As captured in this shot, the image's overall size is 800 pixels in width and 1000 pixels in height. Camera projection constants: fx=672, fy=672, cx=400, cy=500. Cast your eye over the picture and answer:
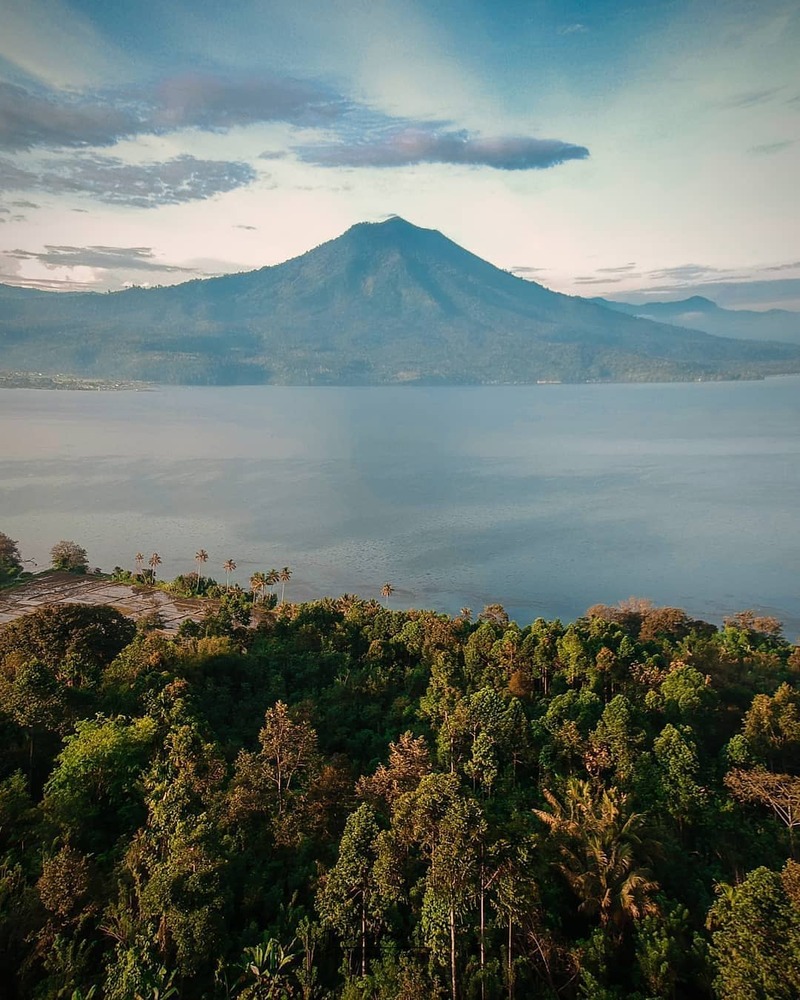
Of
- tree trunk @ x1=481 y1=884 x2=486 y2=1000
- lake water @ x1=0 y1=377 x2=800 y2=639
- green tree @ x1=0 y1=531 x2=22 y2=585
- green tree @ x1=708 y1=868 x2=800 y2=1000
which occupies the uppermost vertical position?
green tree @ x1=708 y1=868 x2=800 y2=1000

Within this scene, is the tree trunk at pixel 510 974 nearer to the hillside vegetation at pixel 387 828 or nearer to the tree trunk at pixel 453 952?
the hillside vegetation at pixel 387 828

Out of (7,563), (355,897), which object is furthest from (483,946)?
(7,563)

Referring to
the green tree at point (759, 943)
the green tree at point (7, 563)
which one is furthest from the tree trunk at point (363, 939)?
the green tree at point (7, 563)

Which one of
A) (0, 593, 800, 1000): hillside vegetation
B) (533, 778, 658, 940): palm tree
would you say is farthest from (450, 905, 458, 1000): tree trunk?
(533, 778, 658, 940): palm tree

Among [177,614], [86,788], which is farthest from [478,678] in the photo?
[177,614]

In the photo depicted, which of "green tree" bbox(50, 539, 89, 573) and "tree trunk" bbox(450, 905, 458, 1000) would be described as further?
"green tree" bbox(50, 539, 89, 573)

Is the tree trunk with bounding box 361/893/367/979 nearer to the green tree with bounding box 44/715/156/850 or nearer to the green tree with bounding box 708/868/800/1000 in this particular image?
the green tree with bounding box 708/868/800/1000
